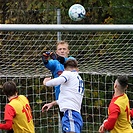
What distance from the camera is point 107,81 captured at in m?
10.7

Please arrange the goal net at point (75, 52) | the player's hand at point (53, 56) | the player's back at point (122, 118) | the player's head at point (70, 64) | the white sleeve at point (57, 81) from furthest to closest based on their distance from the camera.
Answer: the goal net at point (75, 52) → the player's hand at point (53, 56) → the player's head at point (70, 64) → the white sleeve at point (57, 81) → the player's back at point (122, 118)

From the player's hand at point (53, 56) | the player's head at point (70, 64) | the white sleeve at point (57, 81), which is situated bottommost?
the white sleeve at point (57, 81)

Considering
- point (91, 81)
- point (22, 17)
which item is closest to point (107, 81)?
point (91, 81)

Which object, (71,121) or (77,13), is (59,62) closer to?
(77,13)

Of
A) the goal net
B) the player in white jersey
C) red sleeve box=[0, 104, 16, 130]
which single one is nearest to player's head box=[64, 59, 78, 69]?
the player in white jersey

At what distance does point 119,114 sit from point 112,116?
0.15 m

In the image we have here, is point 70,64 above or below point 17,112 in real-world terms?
above

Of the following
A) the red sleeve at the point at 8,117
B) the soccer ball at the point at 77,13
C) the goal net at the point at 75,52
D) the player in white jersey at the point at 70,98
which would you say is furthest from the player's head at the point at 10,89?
the goal net at the point at 75,52

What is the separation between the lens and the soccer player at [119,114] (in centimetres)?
684

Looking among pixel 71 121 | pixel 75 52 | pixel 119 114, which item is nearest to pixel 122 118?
pixel 119 114

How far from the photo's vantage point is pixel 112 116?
22.4 ft

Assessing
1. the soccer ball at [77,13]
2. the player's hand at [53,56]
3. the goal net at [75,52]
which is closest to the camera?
the player's hand at [53,56]

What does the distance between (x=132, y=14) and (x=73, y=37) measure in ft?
7.42

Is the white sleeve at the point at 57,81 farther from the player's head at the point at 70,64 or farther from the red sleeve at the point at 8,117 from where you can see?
the red sleeve at the point at 8,117
